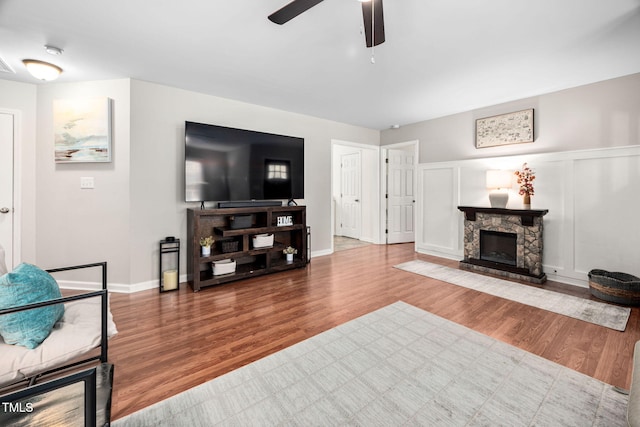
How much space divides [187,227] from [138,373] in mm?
2076

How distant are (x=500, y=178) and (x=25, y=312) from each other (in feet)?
15.8

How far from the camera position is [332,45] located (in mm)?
2488

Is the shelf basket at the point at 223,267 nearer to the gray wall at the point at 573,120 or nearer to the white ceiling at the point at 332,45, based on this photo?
the white ceiling at the point at 332,45

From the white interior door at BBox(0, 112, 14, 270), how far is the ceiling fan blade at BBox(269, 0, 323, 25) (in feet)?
11.8

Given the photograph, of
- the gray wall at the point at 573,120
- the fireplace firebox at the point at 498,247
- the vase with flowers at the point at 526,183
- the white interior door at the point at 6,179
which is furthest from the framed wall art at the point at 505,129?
the white interior door at the point at 6,179

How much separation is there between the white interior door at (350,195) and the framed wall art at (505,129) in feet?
8.71

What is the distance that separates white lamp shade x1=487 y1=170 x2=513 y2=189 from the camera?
390cm

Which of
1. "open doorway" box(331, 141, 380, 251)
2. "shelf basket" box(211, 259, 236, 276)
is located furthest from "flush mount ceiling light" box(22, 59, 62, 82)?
"open doorway" box(331, 141, 380, 251)

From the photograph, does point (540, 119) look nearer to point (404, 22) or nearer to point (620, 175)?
point (620, 175)

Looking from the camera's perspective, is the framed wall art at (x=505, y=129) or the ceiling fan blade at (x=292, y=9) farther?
the framed wall art at (x=505, y=129)

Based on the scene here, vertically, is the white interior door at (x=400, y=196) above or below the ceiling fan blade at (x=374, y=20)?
below

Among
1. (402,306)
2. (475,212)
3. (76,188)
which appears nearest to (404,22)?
(402,306)

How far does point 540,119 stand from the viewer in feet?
12.4

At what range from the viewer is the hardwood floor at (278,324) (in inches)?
71.1
